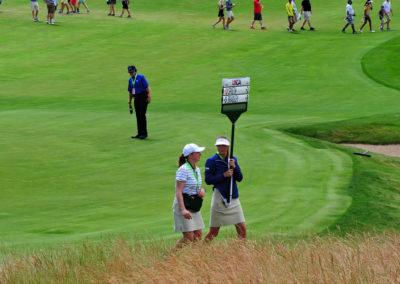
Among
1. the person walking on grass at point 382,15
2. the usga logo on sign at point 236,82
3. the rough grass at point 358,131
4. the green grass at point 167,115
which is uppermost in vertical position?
the usga logo on sign at point 236,82

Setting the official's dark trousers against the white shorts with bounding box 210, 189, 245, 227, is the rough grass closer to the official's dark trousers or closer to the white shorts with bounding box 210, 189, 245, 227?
the official's dark trousers

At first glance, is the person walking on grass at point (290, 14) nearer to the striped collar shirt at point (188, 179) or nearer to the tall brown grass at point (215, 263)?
the striped collar shirt at point (188, 179)

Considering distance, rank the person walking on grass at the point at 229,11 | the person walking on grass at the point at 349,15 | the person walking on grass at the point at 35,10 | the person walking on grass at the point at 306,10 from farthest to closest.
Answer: the person walking on grass at the point at 35,10 < the person walking on grass at the point at 306,10 < the person walking on grass at the point at 229,11 < the person walking on grass at the point at 349,15

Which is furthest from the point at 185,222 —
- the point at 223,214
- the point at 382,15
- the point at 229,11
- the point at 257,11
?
the point at 382,15

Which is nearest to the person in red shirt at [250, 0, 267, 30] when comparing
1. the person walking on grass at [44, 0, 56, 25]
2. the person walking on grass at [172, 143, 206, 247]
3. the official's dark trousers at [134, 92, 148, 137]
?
the person walking on grass at [44, 0, 56, 25]

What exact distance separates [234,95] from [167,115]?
15.5 meters

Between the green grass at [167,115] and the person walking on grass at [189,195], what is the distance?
1629 mm

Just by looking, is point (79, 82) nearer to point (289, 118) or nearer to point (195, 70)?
point (195, 70)

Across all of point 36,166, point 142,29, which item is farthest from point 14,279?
point 142,29

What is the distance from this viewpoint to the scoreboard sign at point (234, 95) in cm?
1188

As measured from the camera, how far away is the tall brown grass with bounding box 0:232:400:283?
879 cm

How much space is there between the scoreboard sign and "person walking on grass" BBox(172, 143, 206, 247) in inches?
56.2

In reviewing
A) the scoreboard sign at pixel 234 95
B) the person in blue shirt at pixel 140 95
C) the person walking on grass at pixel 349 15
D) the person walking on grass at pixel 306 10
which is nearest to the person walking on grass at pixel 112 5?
the person walking on grass at pixel 306 10

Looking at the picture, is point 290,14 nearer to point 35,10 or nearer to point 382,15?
point 382,15
